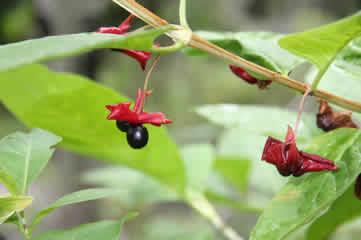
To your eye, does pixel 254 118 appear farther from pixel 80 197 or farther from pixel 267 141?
pixel 80 197

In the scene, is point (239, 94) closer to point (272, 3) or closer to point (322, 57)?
point (272, 3)

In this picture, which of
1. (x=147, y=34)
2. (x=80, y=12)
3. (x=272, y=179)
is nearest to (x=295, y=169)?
(x=147, y=34)

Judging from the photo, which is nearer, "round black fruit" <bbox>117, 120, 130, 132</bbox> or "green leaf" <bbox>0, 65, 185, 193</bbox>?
"round black fruit" <bbox>117, 120, 130, 132</bbox>

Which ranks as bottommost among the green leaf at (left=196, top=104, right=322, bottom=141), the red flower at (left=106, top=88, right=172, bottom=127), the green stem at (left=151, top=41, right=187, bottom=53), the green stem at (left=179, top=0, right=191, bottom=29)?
the green leaf at (left=196, top=104, right=322, bottom=141)

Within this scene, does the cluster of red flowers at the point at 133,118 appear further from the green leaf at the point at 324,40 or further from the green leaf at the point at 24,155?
the green leaf at the point at 324,40

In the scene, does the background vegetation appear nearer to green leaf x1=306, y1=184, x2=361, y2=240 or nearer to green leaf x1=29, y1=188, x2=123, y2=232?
green leaf x1=306, y1=184, x2=361, y2=240

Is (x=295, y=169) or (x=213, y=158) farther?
(x=213, y=158)

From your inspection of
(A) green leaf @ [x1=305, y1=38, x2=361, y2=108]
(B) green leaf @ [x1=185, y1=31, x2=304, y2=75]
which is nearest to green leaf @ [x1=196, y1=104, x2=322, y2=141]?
(A) green leaf @ [x1=305, y1=38, x2=361, y2=108]
